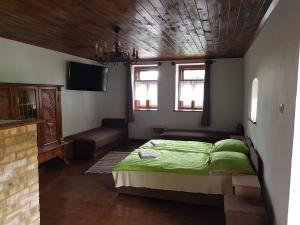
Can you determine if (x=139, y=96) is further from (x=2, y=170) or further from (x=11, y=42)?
(x=2, y=170)

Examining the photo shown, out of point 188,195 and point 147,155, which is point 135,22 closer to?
point 147,155

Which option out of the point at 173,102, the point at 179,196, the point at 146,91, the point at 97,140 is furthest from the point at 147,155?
the point at 146,91

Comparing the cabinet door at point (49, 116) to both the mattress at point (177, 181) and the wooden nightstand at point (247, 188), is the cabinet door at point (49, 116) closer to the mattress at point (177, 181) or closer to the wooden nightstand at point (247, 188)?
A: the mattress at point (177, 181)

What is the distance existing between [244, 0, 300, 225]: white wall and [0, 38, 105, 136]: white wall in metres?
3.94

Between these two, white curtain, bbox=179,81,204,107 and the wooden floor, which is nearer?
the wooden floor

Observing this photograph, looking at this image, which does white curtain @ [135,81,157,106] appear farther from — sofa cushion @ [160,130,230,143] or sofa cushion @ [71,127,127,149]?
sofa cushion @ [160,130,230,143]

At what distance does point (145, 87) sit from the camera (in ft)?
22.8

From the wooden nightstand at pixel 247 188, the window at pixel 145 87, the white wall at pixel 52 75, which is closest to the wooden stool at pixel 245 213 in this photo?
the wooden nightstand at pixel 247 188

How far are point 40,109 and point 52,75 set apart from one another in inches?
46.6

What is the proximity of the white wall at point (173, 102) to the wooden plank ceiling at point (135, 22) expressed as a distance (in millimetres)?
1591

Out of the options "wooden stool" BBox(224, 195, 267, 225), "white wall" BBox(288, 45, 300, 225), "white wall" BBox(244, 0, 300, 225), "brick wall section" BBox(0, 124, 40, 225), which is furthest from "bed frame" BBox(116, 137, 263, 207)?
"brick wall section" BBox(0, 124, 40, 225)

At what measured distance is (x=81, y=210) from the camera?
3016 mm

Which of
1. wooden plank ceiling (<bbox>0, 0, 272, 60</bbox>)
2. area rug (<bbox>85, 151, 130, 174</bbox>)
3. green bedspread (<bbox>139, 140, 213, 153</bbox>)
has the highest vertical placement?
wooden plank ceiling (<bbox>0, 0, 272, 60</bbox>)

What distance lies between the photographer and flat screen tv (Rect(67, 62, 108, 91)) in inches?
217
